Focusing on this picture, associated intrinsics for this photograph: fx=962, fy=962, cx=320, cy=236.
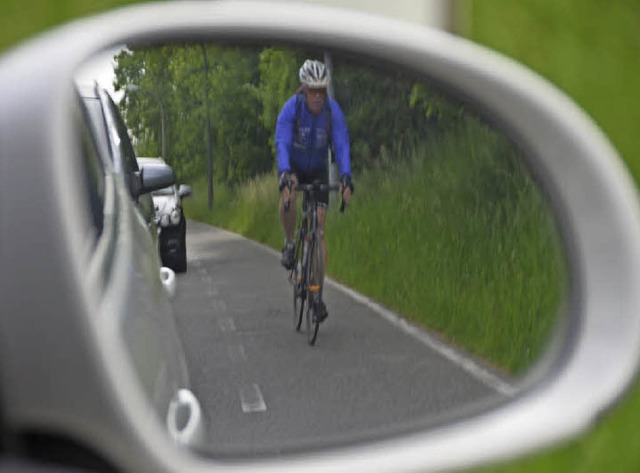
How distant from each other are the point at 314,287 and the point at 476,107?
501 mm

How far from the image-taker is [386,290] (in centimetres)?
179

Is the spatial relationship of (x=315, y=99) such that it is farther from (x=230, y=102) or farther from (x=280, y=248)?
(x=280, y=248)

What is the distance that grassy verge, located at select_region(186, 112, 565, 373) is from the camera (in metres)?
1.77

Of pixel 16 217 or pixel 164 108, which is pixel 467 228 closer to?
pixel 164 108

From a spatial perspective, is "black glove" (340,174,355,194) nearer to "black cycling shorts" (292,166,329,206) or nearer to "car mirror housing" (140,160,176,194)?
"black cycling shorts" (292,166,329,206)

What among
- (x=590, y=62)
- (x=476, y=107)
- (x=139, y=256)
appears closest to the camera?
(x=139, y=256)

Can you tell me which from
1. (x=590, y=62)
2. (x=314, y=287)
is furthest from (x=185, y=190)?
(x=590, y=62)

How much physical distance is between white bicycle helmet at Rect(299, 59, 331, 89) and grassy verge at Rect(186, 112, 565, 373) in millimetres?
181

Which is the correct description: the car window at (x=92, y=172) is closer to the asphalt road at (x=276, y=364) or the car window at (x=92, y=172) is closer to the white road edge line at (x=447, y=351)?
the asphalt road at (x=276, y=364)

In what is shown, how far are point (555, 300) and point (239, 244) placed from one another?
84cm

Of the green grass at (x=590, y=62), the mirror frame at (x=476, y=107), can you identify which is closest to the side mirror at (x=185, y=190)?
the mirror frame at (x=476, y=107)

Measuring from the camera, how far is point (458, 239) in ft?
6.29

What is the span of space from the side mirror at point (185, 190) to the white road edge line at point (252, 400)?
30cm

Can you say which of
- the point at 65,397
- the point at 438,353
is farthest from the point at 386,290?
the point at 65,397
